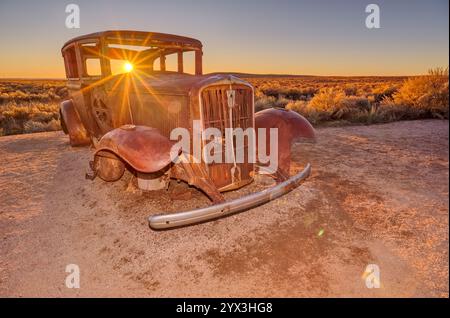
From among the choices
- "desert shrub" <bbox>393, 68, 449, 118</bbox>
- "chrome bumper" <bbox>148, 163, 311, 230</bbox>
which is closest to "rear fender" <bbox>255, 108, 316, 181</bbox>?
"chrome bumper" <bbox>148, 163, 311, 230</bbox>

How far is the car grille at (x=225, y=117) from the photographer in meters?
3.33

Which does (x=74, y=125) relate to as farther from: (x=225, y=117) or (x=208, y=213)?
(x=208, y=213)

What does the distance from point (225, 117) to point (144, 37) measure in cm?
214

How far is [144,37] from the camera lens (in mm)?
4348

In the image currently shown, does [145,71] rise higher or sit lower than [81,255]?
higher

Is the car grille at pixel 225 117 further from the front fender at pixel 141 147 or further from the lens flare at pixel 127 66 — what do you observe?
the lens flare at pixel 127 66

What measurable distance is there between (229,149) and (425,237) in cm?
246

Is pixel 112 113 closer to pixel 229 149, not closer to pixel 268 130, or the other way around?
pixel 229 149

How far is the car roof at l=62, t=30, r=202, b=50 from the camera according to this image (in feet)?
13.6

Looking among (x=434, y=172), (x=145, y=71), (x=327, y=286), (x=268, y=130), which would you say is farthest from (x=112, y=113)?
(x=434, y=172)

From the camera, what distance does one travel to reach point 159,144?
3.15m

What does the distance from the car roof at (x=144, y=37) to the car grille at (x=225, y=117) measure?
1854mm

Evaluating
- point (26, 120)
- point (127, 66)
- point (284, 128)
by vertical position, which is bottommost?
point (284, 128)

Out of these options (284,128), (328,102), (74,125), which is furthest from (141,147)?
(328,102)
